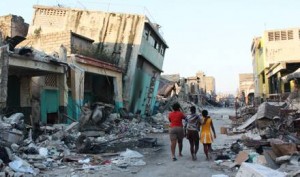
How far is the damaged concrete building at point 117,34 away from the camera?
2558cm

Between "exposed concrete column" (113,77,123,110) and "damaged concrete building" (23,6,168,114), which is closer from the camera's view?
"exposed concrete column" (113,77,123,110)

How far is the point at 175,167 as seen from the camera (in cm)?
893

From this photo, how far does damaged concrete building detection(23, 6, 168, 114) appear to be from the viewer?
2558 cm

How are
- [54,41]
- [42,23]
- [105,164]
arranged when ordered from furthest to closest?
[42,23]
[54,41]
[105,164]

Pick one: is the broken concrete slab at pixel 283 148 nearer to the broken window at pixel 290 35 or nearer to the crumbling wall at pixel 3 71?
the crumbling wall at pixel 3 71

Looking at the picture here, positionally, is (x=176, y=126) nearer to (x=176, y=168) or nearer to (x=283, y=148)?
(x=176, y=168)

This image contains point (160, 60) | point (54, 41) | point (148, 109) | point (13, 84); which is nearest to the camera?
point (13, 84)

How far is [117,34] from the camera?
26266 millimetres

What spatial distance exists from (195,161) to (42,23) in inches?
800

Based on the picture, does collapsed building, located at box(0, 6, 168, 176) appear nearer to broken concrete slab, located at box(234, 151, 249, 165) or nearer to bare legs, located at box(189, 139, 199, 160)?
bare legs, located at box(189, 139, 199, 160)

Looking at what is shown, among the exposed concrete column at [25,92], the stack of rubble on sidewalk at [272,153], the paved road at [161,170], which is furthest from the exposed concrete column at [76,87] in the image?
the stack of rubble on sidewalk at [272,153]

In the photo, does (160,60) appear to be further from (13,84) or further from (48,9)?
(13,84)

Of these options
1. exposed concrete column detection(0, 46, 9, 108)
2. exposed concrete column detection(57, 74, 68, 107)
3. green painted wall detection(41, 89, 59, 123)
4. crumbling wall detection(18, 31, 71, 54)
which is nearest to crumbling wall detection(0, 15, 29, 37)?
crumbling wall detection(18, 31, 71, 54)

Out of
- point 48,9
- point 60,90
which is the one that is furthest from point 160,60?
point 60,90
